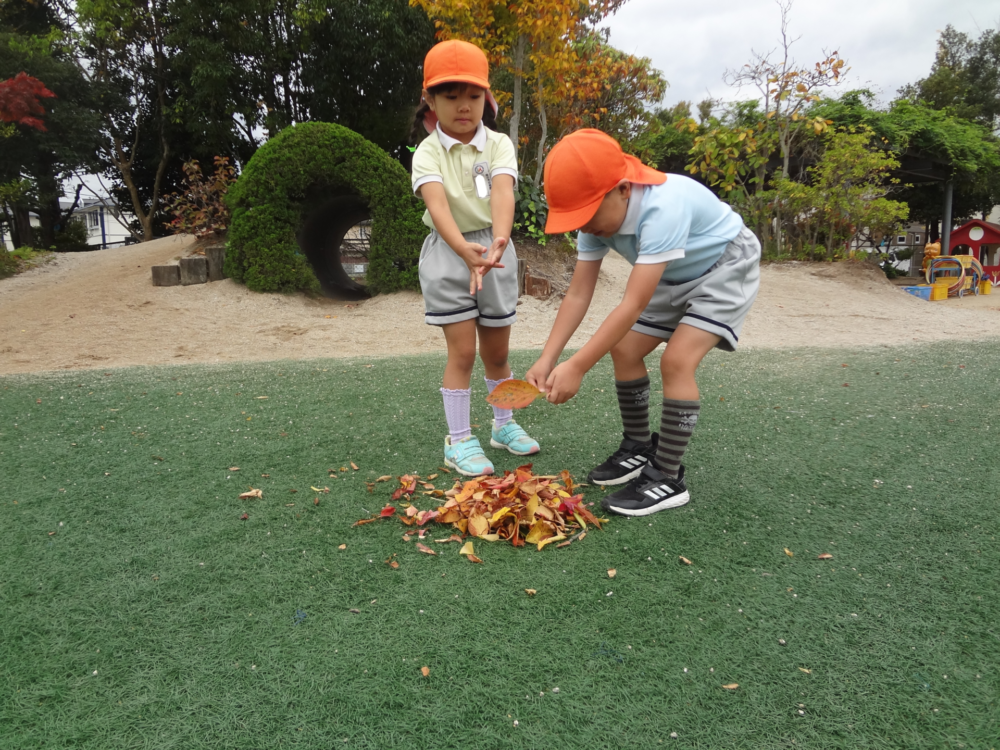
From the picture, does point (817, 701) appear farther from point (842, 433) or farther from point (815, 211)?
point (815, 211)

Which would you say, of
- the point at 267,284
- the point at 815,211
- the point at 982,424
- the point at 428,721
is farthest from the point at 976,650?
the point at 815,211

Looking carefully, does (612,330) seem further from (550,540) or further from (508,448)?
(508,448)

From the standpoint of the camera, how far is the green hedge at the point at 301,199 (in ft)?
25.6

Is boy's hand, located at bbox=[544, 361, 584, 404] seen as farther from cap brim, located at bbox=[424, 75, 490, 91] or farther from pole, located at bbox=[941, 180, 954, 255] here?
pole, located at bbox=[941, 180, 954, 255]

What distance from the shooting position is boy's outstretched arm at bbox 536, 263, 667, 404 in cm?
194

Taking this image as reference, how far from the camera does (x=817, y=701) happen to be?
1.29 m

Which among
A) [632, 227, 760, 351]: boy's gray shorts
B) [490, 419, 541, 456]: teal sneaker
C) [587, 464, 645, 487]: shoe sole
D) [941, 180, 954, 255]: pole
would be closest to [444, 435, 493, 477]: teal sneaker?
[490, 419, 541, 456]: teal sneaker

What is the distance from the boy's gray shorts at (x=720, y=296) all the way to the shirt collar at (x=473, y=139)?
0.94m

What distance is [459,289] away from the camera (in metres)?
2.59

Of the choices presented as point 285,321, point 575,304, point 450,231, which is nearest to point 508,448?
point 575,304

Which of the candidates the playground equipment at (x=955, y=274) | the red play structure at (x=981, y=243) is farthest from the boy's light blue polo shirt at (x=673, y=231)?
the red play structure at (x=981, y=243)

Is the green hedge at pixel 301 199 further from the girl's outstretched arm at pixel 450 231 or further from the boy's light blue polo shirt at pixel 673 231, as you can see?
the boy's light blue polo shirt at pixel 673 231

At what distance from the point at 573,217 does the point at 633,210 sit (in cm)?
23

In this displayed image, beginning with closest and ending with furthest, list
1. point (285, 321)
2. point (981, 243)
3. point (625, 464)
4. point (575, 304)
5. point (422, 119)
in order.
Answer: point (575, 304) < point (625, 464) < point (422, 119) < point (285, 321) < point (981, 243)
